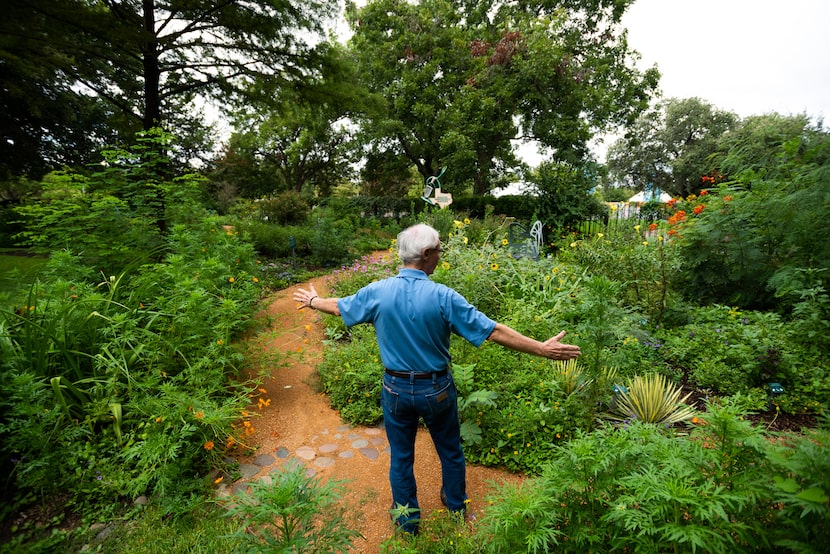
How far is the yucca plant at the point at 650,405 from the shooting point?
9.57ft

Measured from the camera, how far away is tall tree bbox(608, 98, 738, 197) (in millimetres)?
26797

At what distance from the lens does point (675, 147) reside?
29.6 m

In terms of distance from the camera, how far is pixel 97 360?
2.64 m

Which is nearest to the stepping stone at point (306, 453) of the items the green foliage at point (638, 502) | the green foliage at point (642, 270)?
the green foliage at point (638, 502)

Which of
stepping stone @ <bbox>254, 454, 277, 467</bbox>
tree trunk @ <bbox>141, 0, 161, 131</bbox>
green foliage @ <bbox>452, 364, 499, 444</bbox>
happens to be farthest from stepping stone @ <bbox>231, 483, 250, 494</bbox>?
tree trunk @ <bbox>141, 0, 161, 131</bbox>

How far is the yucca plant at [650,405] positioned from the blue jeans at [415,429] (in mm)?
1572

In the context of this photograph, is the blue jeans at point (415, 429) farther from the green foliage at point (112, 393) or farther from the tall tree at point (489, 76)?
the tall tree at point (489, 76)

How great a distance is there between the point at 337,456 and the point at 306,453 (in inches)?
9.7

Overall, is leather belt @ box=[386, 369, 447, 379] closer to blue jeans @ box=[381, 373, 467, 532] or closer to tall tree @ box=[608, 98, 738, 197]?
blue jeans @ box=[381, 373, 467, 532]

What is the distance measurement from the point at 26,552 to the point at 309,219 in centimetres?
1089

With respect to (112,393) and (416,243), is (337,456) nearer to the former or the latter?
(112,393)

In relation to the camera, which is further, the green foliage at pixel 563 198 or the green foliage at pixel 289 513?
the green foliage at pixel 563 198

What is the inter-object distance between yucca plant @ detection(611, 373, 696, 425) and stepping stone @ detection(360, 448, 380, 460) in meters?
1.89

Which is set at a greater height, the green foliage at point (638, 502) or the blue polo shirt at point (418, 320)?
the blue polo shirt at point (418, 320)
